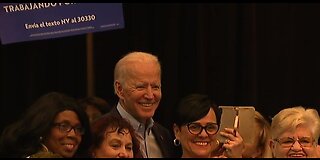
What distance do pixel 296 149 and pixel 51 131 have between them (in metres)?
0.97

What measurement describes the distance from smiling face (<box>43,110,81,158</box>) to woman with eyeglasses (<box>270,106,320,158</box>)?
832 millimetres

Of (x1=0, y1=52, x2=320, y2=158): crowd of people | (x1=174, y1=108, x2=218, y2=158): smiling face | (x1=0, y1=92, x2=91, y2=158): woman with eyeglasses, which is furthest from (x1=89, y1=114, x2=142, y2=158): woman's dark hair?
(x1=174, y1=108, x2=218, y2=158): smiling face

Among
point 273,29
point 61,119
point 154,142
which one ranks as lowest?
point 154,142

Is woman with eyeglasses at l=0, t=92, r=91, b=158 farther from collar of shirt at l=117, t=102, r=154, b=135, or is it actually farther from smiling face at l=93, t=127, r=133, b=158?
collar of shirt at l=117, t=102, r=154, b=135

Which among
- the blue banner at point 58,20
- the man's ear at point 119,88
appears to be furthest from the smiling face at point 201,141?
the blue banner at point 58,20

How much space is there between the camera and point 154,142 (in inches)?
121

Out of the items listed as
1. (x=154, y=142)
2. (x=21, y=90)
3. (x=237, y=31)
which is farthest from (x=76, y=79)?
(x=154, y=142)

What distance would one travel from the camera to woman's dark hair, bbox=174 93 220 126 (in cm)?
276

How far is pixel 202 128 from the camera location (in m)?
2.77

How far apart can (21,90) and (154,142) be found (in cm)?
218

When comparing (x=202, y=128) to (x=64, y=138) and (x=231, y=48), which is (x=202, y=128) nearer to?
(x=64, y=138)

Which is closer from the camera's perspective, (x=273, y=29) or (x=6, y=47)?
(x=273, y=29)

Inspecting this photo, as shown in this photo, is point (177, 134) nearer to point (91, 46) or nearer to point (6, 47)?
point (91, 46)

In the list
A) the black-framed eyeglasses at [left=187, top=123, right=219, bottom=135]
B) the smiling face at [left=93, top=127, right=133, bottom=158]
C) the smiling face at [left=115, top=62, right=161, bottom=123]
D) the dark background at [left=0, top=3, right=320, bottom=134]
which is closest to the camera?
the smiling face at [left=93, top=127, right=133, bottom=158]
